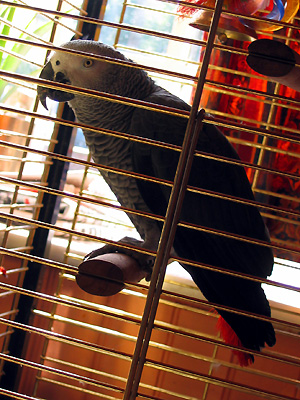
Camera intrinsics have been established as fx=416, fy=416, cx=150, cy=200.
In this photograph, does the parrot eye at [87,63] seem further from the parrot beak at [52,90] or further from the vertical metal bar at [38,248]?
the vertical metal bar at [38,248]

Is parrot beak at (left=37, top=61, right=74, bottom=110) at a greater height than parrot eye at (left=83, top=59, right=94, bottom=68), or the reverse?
parrot eye at (left=83, top=59, right=94, bottom=68)

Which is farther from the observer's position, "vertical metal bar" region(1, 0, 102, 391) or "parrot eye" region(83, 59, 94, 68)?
"vertical metal bar" region(1, 0, 102, 391)

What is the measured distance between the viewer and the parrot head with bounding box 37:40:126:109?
2.85 feet

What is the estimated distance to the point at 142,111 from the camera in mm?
878

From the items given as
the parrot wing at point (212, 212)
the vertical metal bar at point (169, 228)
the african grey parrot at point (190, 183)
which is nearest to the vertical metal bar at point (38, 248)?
the african grey parrot at point (190, 183)

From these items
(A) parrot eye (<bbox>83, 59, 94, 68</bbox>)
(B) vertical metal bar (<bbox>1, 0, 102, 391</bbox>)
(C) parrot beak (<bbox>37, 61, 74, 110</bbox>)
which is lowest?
(B) vertical metal bar (<bbox>1, 0, 102, 391</bbox>)

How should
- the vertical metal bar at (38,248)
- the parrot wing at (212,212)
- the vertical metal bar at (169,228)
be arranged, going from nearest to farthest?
the vertical metal bar at (169,228)
the parrot wing at (212,212)
the vertical metal bar at (38,248)

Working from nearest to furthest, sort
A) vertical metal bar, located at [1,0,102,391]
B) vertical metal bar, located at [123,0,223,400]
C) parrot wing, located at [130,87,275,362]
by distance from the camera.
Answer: vertical metal bar, located at [123,0,223,400] < parrot wing, located at [130,87,275,362] < vertical metal bar, located at [1,0,102,391]

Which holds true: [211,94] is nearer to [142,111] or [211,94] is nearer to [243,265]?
[142,111]

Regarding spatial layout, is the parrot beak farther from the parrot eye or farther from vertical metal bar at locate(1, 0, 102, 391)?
vertical metal bar at locate(1, 0, 102, 391)

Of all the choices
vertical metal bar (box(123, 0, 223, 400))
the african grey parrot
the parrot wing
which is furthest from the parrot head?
vertical metal bar (box(123, 0, 223, 400))

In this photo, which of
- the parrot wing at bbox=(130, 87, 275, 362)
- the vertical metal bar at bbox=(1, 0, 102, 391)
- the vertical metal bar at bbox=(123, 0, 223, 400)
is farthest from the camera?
the vertical metal bar at bbox=(1, 0, 102, 391)

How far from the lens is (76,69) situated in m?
0.88

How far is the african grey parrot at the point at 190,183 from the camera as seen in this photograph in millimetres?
812
